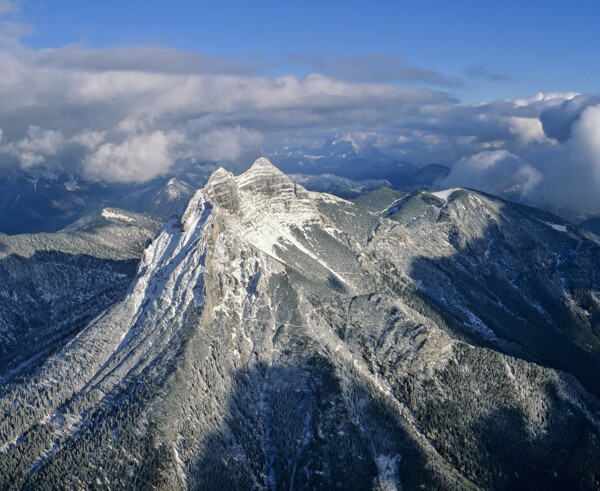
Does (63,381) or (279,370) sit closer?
(63,381)

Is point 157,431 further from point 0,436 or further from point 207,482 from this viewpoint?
point 0,436

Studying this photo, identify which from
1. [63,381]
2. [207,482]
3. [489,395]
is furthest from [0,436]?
[489,395]

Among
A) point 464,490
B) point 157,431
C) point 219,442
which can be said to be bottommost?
point 464,490

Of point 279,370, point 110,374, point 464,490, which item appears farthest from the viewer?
point 279,370

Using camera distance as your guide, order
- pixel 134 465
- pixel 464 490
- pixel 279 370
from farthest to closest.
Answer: pixel 279 370 → pixel 464 490 → pixel 134 465

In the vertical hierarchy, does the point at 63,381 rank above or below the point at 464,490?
above

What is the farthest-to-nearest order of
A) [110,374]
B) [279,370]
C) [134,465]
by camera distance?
[279,370] < [110,374] < [134,465]

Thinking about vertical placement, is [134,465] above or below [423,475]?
above

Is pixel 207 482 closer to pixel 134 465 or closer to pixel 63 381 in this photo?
pixel 134 465

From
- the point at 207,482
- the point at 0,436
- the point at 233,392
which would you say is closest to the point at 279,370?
the point at 233,392
